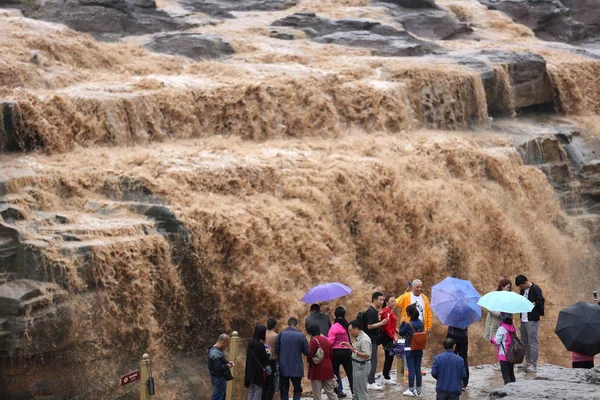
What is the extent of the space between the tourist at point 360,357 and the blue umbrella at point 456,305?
141 centimetres

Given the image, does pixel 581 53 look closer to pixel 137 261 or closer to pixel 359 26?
pixel 359 26

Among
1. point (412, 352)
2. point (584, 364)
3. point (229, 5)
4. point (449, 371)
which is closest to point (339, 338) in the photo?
point (412, 352)

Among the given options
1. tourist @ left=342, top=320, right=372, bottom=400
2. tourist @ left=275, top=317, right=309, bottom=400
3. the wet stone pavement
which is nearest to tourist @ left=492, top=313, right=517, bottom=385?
the wet stone pavement

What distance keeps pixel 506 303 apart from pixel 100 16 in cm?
1877

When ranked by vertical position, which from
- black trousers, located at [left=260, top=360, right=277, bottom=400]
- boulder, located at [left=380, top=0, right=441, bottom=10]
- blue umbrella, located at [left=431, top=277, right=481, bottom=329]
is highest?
boulder, located at [left=380, top=0, right=441, bottom=10]

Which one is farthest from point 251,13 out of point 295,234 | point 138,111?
point 295,234

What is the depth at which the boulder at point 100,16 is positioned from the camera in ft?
96.1

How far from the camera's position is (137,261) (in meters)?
17.1

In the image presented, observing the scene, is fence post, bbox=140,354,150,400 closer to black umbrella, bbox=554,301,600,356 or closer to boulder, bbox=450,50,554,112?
black umbrella, bbox=554,301,600,356

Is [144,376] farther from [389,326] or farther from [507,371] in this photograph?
[507,371]

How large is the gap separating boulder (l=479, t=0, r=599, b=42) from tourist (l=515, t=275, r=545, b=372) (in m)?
25.9

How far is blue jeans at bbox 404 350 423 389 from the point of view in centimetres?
1526

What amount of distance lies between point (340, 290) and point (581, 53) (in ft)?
75.9

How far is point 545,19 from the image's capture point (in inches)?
1617
